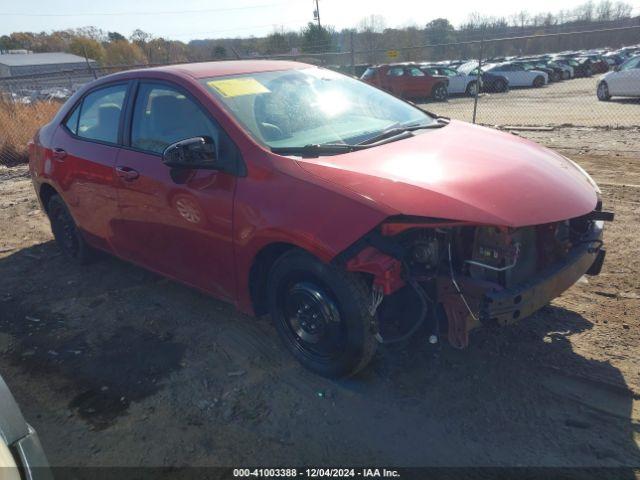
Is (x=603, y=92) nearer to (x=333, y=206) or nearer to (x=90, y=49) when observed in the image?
(x=333, y=206)

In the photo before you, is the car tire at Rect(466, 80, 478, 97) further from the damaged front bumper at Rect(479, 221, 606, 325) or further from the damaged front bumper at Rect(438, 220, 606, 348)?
the damaged front bumper at Rect(438, 220, 606, 348)

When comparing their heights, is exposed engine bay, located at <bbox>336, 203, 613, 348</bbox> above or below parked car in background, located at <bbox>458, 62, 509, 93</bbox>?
below

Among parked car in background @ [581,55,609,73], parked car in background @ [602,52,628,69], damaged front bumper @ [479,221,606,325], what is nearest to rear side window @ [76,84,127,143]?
damaged front bumper @ [479,221,606,325]

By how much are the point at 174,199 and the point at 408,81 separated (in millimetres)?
20440

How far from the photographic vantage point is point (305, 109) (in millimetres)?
3477

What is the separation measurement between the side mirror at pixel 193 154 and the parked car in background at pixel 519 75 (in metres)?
27.2

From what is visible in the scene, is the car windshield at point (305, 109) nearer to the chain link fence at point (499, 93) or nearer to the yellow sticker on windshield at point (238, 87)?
the yellow sticker on windshield at point (238, 87)

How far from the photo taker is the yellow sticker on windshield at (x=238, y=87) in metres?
3.38

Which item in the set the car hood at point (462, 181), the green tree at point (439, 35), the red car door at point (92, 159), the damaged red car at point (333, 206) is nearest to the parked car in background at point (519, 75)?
the green tree at point (439, 35)

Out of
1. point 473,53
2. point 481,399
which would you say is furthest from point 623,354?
point 473,53

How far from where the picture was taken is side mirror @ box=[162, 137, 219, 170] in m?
3.03

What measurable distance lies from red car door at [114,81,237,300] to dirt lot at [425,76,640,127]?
435 inches

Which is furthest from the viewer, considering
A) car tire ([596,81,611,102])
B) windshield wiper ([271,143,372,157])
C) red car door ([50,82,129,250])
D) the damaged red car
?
car tire ([596,81,611,102])

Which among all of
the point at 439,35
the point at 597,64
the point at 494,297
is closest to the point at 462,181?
the point at 494,297
